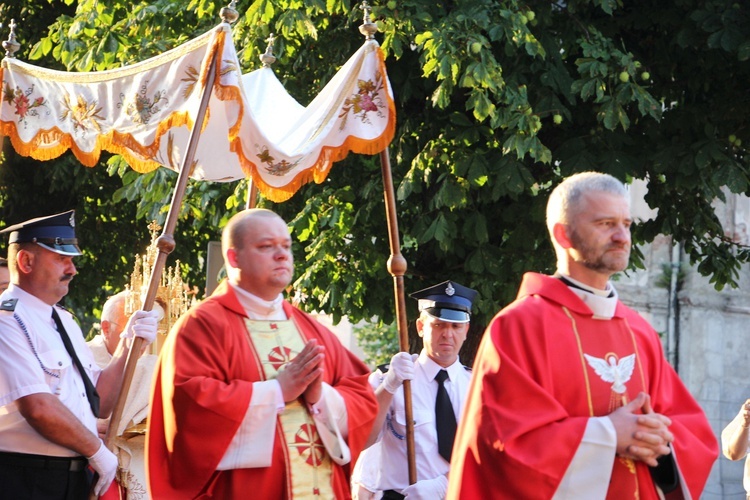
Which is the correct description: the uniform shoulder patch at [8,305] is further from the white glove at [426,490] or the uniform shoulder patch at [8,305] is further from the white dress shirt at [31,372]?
the white glove at [426,490]

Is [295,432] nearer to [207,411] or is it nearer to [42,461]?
[207,411]

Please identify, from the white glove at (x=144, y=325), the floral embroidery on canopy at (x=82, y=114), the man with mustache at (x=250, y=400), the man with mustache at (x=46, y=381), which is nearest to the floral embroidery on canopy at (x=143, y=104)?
the floral embroidery on canopy at (x=82, y=114)

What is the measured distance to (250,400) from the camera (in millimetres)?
5359

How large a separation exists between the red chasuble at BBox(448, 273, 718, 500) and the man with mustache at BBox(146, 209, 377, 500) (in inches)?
36.8

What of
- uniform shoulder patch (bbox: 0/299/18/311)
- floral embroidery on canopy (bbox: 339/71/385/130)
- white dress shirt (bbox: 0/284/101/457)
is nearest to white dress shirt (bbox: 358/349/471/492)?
floral embroidery on canopy (bbox: 339/71/385/130)

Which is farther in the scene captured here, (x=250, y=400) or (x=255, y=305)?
(x=255, y=305)

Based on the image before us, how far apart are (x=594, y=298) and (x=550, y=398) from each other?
480mm

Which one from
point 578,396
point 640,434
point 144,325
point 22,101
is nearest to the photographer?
point 640,434

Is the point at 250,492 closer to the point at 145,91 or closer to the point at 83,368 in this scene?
the point at 83,368

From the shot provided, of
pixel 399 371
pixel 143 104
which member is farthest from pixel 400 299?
pixel 143 104

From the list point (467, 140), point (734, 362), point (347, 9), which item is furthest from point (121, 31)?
point (734, 362)

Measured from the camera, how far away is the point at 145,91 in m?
7.07

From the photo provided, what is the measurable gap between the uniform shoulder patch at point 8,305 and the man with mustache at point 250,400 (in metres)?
0.90

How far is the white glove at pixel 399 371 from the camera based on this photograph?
6902 millimetres
